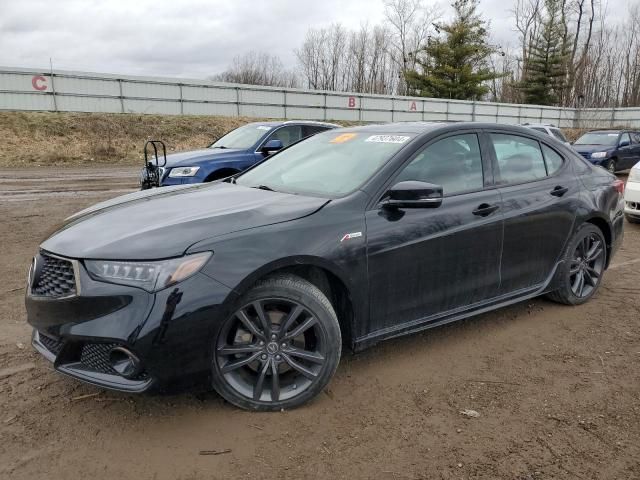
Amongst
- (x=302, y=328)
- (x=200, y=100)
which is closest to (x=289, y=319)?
(x=302, y=328)

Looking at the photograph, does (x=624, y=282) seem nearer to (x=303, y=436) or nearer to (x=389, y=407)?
(x=389, y=407)

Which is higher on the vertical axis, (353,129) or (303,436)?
(353,129)

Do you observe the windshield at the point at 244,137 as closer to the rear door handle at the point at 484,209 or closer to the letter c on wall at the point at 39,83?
the rear door handle at the point at 484,209

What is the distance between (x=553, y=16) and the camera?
50625 millimetres

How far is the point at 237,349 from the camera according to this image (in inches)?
108

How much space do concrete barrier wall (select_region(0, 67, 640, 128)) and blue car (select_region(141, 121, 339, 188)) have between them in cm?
949

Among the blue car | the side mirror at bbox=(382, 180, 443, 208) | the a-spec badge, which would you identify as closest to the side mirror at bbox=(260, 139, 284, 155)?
the blue car

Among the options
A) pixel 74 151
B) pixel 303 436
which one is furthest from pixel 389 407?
pixel 74 151

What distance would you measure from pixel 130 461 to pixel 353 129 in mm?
2822

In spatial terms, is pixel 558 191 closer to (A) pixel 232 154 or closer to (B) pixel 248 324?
(B) pixel 248 324

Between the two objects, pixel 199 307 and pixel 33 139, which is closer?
pixel 199 307

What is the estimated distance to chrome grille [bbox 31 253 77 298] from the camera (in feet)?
8.61

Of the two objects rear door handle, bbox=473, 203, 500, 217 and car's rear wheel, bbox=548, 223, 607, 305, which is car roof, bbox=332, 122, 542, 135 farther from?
car's rear wheel, bbox=548, 223, 607, 305

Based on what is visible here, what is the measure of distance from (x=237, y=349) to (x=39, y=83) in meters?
24.3
